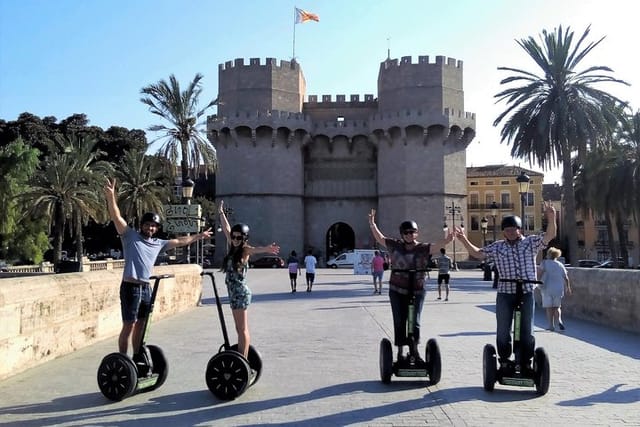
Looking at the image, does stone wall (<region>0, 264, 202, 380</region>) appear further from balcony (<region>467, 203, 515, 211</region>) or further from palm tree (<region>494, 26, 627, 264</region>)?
balcony (<region>467, 203, 515, 211</region>)

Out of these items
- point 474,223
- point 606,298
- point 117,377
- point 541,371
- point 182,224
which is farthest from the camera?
point 474,223

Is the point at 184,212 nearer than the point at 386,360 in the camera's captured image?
No

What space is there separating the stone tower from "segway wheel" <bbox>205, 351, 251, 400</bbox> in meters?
40.7

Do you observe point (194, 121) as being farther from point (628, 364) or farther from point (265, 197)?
point (628, 364)

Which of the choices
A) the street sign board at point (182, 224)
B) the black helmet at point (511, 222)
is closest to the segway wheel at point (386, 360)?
the black helmet at point (511, 222)

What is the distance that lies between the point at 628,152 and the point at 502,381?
102ft

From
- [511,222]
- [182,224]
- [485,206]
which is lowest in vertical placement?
[511,222]

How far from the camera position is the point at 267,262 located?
47.2 meters

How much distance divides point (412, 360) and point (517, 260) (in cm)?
139

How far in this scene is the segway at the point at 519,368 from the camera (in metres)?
5.79

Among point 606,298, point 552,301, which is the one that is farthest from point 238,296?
point 606,298

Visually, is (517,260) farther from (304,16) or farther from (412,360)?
(304,16)

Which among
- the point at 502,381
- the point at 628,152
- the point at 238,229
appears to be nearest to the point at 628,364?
the point at 502,381

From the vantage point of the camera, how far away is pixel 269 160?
4781 cm
